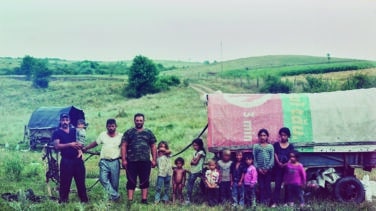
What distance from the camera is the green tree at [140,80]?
45531 mm

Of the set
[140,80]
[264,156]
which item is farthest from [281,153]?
[140,80]

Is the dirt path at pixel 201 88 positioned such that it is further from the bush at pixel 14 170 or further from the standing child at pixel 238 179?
the standing child at pixel 238 179

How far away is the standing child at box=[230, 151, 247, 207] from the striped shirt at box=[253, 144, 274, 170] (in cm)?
28

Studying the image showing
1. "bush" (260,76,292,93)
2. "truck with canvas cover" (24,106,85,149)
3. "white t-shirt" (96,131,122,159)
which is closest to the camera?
"white t-shirt" (96,131,122,159)

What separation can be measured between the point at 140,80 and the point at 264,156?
123ft

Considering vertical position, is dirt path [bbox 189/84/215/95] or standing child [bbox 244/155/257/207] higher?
dirt path [bbox 189/84/215/95]

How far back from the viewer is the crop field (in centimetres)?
891

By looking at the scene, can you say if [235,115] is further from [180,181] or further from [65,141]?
[65,141]

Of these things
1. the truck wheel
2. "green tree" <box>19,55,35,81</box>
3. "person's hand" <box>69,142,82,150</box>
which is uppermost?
"green tree" <box>19,55,35,81</box>

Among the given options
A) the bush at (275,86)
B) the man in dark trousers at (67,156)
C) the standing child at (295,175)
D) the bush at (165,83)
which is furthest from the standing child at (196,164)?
the bush at (165,83)

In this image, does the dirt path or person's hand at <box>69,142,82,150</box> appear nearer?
person's hand at <box>69,142,82,150</box>

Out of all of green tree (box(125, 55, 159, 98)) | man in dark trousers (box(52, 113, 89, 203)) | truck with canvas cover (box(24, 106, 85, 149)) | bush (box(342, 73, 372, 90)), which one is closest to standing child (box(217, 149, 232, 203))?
man in dark trousers (box(52, 113, 89, 203))

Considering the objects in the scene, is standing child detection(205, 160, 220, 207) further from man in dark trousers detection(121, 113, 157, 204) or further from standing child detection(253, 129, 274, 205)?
man in dark trousers detection(121, 113, 157, 204)

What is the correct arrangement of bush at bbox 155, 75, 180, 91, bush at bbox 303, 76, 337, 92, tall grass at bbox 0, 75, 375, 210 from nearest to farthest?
tall grass at bbox 0, 75, 375, 210 → bush at bbox 303, 76, 337, 92 → bush at bbox 155, 75, 180, 91
